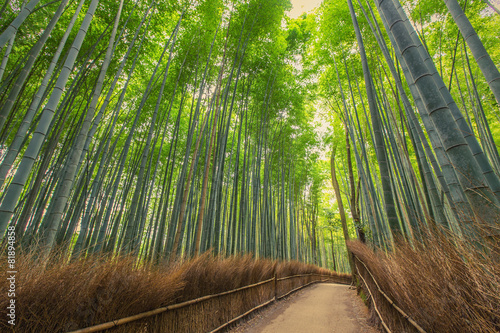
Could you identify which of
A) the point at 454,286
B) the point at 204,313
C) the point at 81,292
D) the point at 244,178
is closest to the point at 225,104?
the point at 244,178

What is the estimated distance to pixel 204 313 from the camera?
234 centimetres

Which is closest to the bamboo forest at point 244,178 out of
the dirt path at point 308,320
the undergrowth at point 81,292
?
the undergrowth at point 81,292

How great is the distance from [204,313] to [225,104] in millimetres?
3603

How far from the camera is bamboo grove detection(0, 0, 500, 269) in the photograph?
1.51m

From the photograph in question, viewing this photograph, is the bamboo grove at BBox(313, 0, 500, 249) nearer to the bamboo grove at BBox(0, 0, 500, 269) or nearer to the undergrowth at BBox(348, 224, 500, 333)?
the bamboo grove at BBox(0, 0, 500, 269)

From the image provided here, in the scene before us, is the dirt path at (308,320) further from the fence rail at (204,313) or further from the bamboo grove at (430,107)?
the bamboo grove at (430,107)

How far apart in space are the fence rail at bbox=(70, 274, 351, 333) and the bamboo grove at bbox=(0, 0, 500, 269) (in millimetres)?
813

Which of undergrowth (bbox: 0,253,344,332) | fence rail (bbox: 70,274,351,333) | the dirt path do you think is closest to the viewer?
undergrowth (bbox: 0,253,344,332)

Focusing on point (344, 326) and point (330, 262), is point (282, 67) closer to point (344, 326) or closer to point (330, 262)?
point (344, 326)

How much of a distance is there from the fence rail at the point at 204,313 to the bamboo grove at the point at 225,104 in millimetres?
813

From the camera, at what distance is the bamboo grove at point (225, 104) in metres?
1.51

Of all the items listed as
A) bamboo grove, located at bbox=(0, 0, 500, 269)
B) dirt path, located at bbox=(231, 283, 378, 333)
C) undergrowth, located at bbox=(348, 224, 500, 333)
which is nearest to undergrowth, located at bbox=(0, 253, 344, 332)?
bamboo grove, located at bbox=(0, 0, 500, 269)

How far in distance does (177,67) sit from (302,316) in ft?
18.9

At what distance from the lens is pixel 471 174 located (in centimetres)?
102
